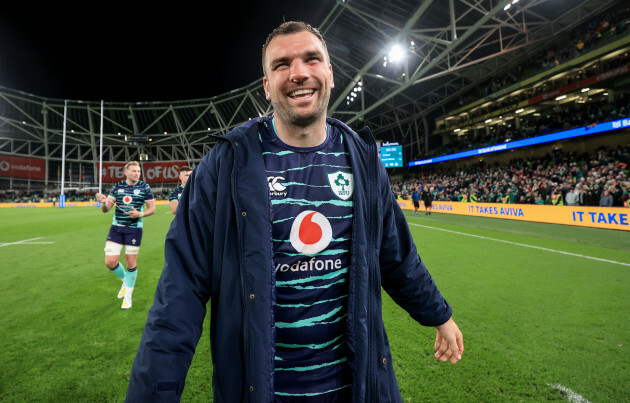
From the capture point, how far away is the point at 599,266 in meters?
6.31

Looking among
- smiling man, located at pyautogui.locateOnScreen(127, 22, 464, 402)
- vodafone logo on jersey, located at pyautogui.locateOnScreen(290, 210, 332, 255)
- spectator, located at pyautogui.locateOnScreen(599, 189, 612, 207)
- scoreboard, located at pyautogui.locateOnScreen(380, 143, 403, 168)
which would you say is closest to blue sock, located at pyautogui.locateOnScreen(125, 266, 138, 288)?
smiling man, located at pyautogui.locateOnScreen(127, 22, 464, 402)

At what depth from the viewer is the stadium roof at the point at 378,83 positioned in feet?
51.4

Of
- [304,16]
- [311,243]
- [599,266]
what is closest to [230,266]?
[311,243]

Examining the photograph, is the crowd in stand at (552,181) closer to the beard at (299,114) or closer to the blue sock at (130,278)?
the beard at (299,114)

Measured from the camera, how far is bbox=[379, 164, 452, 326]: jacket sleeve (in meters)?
1.57

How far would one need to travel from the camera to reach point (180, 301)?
116cm

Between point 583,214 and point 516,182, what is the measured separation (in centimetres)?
1059

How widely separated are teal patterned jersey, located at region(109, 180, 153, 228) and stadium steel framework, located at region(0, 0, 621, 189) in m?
14.0

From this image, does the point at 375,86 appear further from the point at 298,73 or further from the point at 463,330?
the point at 298,73

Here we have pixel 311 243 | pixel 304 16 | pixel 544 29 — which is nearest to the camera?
pixel 311 243

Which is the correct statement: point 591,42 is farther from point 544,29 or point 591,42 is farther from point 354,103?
point 354,103

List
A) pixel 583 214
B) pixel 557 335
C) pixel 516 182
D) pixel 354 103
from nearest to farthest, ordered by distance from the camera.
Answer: pixel 557 335 → pixel 583 214 → pixel 516 182 → pixel 354 103

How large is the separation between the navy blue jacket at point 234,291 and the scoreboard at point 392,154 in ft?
98.0

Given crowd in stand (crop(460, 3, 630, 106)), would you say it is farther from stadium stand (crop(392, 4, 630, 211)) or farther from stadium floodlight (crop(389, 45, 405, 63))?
stadium floodlight (crop(389, 45, 405, 63))
